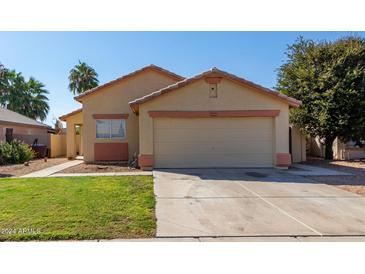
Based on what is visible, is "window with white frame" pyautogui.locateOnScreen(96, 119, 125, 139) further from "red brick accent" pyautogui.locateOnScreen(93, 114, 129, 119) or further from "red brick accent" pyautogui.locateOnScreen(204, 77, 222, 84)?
"red brick accent" pyautogui.locateOnScreen(204, 77, 222, 84)

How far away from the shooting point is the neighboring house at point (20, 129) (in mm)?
19442

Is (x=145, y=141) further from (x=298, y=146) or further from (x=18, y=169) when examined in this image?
(x=298, y=146)

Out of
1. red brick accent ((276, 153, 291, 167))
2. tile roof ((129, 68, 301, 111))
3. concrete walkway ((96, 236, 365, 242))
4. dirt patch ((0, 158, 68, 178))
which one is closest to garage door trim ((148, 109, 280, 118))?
tile roof ((129, 68, 301, 111))

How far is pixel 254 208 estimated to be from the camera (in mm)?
5836

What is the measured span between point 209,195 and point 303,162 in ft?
30.9

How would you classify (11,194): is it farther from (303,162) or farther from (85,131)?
(303,162)

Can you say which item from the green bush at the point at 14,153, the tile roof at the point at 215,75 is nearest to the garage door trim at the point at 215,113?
the tile roof at the point at 215,75

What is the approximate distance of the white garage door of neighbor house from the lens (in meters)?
11.8

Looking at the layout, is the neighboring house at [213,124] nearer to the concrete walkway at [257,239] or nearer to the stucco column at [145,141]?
the stucco column at [145,141]

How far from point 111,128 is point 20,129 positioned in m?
11.8

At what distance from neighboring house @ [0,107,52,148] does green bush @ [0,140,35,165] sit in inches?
166

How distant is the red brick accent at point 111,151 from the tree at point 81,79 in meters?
22.9

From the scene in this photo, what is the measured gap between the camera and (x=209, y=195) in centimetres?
697
